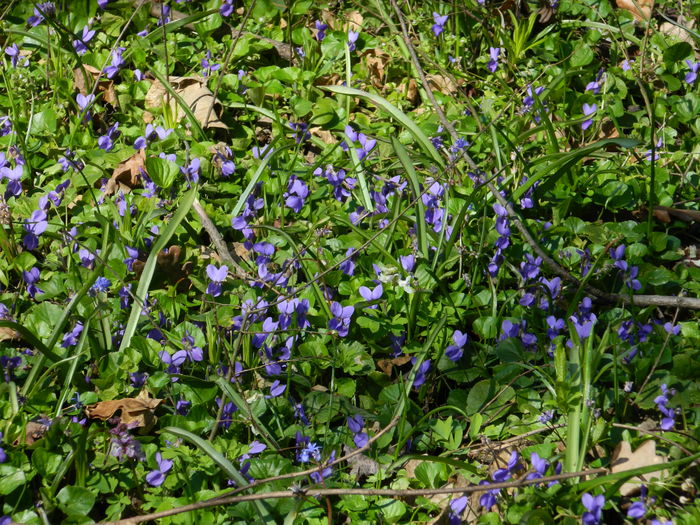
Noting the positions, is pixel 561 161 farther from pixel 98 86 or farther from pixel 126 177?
pixel 98 86

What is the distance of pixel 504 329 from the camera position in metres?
2.21

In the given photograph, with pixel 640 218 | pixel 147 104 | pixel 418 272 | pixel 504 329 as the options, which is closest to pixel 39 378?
pixel 418 272

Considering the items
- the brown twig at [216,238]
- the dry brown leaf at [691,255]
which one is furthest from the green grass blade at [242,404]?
the dry brown leaf at [691,255]

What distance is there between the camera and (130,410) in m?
2.02

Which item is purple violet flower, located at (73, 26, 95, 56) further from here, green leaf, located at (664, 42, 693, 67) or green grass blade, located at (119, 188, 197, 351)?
green leaf, located at (664, 42, 693, 67)

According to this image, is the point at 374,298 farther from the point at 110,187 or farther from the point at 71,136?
the point at 71,136

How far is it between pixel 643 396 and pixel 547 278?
52 centimetres

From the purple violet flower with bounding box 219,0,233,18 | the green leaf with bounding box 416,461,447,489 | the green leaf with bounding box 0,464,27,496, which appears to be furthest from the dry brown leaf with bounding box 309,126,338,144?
the green leaf with bounding box 0,464,27,496

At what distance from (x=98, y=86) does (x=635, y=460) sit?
2.49 metres

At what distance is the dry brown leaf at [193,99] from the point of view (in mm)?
3057

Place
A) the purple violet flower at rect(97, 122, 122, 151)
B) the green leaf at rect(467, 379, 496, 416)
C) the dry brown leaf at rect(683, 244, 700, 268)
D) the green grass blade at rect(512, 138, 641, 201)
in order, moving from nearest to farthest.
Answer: the green leaf at rect(467, 379, 496, 416) → the green grass blade at rect(512, 138, 641, 201) → the dry brown leaf at rect(683, 244, 700, 268) → the purple violet flower at rect(97, 122, 122, 151)

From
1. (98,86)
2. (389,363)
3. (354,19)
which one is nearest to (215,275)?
(389,363)

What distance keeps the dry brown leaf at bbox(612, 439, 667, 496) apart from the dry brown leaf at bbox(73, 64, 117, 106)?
2356mm

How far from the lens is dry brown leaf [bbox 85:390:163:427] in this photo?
2018 mm
